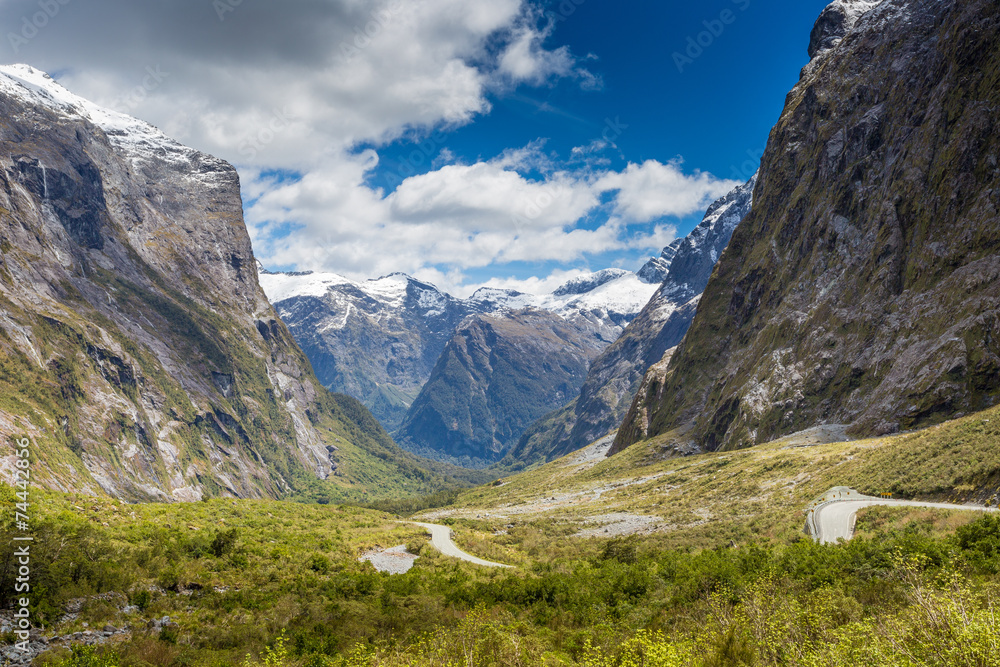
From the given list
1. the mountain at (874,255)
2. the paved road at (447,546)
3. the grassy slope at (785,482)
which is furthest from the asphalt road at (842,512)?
the mountain at (874,255)

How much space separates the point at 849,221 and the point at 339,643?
136917 mm

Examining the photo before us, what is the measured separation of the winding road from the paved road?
24043mm

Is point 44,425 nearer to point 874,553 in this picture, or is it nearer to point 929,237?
point 874,553

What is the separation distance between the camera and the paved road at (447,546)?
45.8 metres

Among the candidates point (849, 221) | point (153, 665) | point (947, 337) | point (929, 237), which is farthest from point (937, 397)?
point (153, 665)

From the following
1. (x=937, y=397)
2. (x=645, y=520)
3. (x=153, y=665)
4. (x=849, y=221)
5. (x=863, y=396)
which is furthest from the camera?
(x=849, y=221)

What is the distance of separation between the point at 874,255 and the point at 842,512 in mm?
89096

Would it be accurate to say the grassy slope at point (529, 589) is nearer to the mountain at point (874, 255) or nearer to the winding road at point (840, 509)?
the winding road at point (840, 509)

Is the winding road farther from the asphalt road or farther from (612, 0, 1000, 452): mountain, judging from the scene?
(612, 0, 1000, 452): mountain

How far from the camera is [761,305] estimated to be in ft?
487

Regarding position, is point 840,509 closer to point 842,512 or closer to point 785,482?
point 842,512

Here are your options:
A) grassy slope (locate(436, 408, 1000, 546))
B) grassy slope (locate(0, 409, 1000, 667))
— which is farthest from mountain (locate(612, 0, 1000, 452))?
grassy slope (locate(0, 409, 1000, 667))

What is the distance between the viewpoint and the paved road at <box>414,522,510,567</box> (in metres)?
45.8

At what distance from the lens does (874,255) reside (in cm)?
10700
